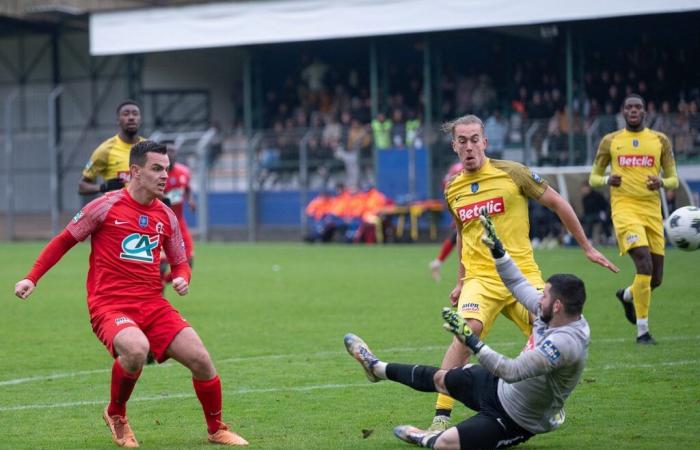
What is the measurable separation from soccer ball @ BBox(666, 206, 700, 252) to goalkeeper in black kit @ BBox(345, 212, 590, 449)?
389 cm

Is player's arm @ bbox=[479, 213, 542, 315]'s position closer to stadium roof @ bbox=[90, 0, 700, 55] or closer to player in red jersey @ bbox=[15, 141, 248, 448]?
player in red jersey @ bbox=[15, 141, 248, 448]

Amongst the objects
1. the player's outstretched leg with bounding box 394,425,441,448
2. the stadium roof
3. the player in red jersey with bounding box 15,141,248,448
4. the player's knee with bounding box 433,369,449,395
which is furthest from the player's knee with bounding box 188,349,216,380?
the stadium roof

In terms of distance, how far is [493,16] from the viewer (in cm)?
3191

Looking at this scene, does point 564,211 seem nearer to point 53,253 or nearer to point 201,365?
point 201,365

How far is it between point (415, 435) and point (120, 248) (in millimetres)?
2322

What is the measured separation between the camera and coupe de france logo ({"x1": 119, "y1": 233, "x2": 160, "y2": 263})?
304 inches

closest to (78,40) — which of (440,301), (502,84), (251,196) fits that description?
(251,196)

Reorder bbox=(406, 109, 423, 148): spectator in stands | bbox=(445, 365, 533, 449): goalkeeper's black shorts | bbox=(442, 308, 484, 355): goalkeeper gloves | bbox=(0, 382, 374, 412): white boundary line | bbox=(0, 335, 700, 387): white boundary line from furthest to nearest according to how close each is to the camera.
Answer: bbox=(406, 109, 423, 148): spectator in stands
bbox=(0, 335, 700, 387): white boundary line
bbox=(0, 382, 374, 412): white boundary line
bbox=(445, 365, 533, 449): goalkeeper's black shorts
bbox=(442, 308, 484, 355): goalkeeper gloves

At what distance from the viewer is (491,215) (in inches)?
321

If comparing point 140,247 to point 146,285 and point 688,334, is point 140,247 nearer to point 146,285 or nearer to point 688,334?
point 146,285

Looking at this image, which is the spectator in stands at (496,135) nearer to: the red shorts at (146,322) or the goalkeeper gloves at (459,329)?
the red shorts at (146,322)

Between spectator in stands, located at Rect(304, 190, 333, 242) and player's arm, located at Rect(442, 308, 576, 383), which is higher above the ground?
player's arm, located at Rect(442, 308, 576, 383)

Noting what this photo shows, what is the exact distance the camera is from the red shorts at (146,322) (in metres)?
7.50

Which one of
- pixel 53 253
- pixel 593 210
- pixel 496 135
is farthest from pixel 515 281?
pixel 496 135
